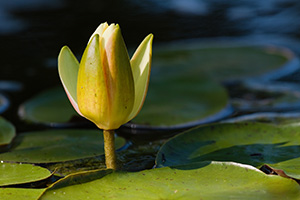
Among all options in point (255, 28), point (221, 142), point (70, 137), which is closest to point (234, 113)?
point (221, 142)

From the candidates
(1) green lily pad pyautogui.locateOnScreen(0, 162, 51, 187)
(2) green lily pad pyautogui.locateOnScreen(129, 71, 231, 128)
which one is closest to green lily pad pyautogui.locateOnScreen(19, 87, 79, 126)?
(2) green lily pad pyautogui.locateOnScreen(129, 71, 231, 128)

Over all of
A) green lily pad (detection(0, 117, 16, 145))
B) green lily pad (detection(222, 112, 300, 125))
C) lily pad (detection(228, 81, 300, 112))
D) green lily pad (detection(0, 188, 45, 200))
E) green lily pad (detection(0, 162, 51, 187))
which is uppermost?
green lily pad (detection(0, 117, 16, 145))

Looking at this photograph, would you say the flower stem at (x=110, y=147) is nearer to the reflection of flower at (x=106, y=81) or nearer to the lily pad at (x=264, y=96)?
the reflection of flower at (x=106, y=81)

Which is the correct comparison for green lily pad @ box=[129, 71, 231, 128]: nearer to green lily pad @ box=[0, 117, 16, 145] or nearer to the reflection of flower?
green lily pad @ box=[0, 117, 16, 145]

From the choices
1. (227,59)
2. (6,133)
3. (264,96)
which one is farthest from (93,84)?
→ (227,59)

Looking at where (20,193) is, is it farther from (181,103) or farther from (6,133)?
(181,103)

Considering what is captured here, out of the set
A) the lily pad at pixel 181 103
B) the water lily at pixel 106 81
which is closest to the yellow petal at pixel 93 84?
the water lily at pixel 106 81
